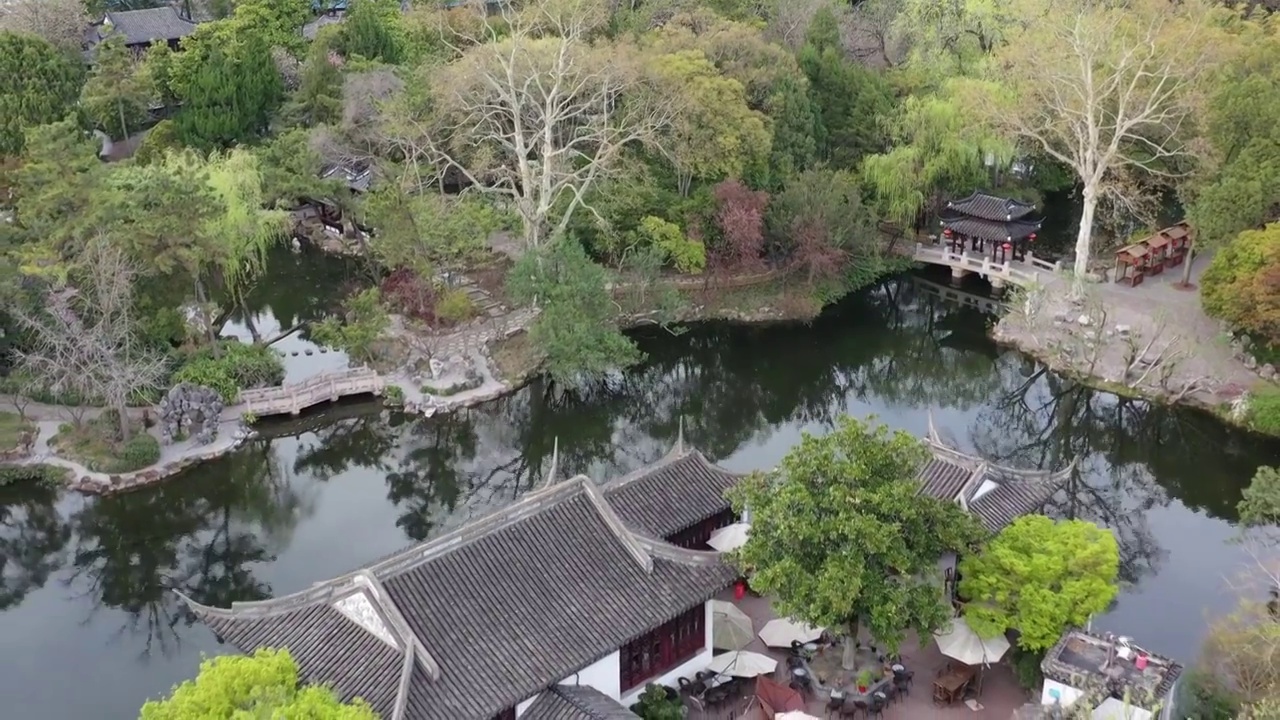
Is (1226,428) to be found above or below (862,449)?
below

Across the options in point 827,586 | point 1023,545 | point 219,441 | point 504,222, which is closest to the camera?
point 827,586

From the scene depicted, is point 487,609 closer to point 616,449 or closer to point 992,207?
point 616,449

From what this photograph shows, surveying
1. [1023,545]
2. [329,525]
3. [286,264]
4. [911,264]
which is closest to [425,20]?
[286,264]

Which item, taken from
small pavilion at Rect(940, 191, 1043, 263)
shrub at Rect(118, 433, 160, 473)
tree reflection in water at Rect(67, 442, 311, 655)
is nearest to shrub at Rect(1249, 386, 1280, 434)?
small pavilion at Rect(940, 191, 1043, 263)

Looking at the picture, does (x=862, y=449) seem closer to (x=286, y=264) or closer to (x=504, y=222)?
(x=504, y=222)

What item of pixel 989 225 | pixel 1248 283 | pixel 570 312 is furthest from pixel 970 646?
pixel 989 225
